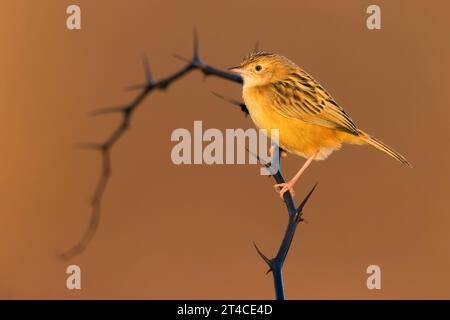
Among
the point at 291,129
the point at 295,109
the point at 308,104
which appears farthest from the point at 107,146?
the point at 308,104

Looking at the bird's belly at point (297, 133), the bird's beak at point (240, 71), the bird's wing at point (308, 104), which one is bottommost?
the bird's belly at point (297, 133)

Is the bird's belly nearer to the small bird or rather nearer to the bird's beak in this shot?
the small bird

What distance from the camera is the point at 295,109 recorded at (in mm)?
3619

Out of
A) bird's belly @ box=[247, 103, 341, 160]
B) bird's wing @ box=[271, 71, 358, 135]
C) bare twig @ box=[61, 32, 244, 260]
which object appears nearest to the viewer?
bare twig @ box=[61, 32, 244, 260]

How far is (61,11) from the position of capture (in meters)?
7.54

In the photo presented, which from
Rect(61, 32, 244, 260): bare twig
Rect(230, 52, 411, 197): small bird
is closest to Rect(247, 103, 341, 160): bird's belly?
Rect(230, 52, 411, 197): small bird

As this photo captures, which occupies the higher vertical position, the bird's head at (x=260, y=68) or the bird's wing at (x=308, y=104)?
the bird's head at (x=260, y=68)

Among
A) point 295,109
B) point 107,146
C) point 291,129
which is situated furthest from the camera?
point 295,109

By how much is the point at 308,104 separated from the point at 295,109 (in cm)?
13

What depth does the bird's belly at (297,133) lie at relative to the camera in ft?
11.0

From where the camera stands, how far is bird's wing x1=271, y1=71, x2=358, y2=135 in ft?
11.8

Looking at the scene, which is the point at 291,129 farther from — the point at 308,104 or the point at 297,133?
the point at 308,104

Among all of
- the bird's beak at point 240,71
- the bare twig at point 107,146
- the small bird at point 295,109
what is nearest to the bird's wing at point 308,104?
the small bird at point 295,109

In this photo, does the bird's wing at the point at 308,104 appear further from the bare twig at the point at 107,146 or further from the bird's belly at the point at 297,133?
the bare twig at the point at 107,146
